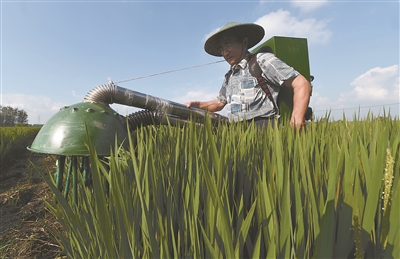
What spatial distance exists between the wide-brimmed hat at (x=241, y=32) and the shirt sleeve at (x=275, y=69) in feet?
1.15

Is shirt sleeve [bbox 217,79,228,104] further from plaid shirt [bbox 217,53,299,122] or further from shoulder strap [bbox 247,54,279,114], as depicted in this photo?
shoulder strap [bbox 247,54,279,114]

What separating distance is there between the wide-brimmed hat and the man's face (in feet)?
0.24

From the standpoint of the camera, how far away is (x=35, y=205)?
263 cm

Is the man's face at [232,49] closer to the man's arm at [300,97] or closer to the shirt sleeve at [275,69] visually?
the shirt sleeve at [275,69]

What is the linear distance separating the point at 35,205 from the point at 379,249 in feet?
10.5

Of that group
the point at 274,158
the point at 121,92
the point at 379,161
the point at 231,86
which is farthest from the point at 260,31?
the point at 379,161

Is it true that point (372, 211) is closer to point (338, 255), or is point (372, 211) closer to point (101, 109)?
point (338, 255)

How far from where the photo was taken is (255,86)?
97.7 inches

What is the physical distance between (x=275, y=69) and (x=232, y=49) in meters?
0.59

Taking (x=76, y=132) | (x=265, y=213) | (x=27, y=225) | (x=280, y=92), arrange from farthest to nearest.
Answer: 1. (x=280, y=92)
2. (x=27, y=225)
3. (x=76, y=132)
4. (x=265, y=213)

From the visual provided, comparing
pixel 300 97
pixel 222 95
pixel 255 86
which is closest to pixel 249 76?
pixel 255 86

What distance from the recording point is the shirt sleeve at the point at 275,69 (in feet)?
7.19

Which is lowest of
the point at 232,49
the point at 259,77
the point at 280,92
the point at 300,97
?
the point at 300,97

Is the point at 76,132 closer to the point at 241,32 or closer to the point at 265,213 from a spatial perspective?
the point at 265,213
